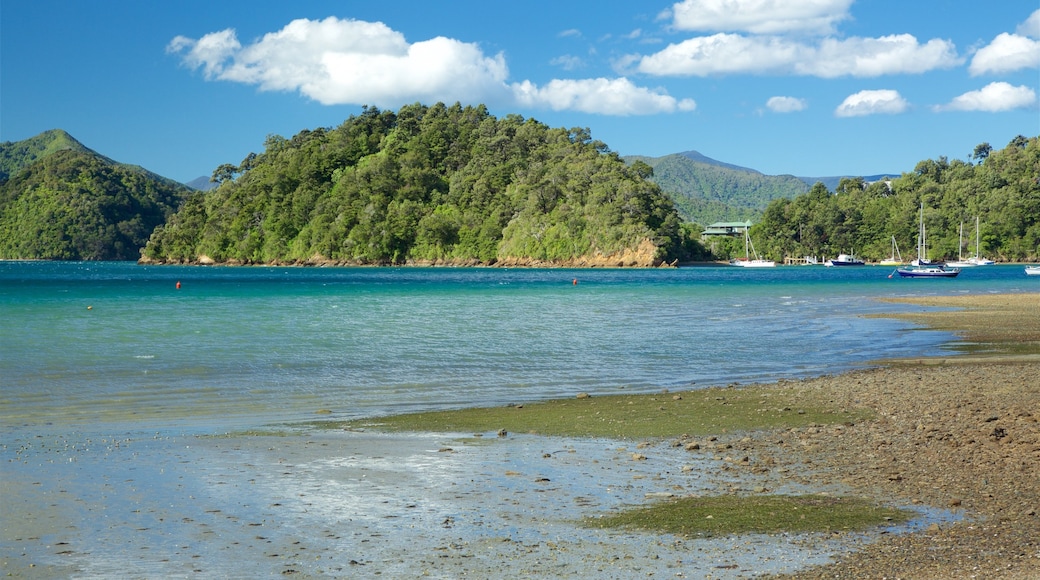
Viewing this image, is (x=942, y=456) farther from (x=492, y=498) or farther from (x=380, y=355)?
(x=380, y=355)

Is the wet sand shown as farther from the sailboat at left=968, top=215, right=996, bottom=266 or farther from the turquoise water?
the sailboat at left=968, top=215, right=996, bottom=266

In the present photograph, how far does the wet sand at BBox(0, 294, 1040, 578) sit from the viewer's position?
7.37m

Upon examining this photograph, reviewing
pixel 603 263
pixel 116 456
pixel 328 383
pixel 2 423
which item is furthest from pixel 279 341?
pixel 603 263

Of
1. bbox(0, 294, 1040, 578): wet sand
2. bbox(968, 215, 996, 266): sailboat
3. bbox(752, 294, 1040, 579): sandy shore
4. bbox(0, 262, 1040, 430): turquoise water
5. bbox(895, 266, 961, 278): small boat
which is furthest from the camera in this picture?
bbox(968, 215, 996, 266): sailboat

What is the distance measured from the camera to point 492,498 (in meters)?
9.50

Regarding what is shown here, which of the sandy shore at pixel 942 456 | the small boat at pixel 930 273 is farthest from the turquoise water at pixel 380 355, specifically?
the small boat at pixel 930 273

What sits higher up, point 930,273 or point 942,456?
point 942,456

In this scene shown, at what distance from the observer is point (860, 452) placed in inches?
446

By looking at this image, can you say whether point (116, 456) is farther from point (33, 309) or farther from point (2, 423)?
point (33, 309)

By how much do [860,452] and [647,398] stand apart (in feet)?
19.0

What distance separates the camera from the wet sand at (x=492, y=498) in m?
7.37

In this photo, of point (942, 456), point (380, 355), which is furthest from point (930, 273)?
point (942, 456)

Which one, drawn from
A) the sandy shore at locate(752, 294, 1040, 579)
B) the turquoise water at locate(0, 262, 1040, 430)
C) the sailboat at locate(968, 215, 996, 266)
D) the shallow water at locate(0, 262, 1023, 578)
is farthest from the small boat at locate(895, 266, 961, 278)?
the sandy shore at locate(752, 294, 1040, 579)

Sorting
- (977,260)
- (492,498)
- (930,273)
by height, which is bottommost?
(930,273)
